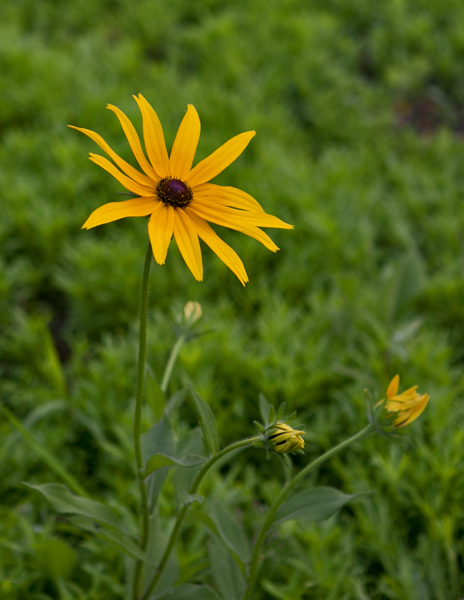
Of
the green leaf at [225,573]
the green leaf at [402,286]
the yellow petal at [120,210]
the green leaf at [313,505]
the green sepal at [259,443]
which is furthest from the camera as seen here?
the green leaf at [402,286]

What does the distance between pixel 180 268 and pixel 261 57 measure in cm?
212

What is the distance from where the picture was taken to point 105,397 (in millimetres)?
1891

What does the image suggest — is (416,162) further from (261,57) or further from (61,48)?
(61,48)

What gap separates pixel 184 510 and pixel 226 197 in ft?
1.93

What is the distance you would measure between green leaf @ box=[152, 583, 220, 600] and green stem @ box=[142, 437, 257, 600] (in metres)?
0.04

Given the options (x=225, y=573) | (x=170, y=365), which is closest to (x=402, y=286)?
(x=170, y=365)

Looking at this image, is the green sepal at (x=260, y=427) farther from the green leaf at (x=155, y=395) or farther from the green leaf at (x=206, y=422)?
the green leaf at (x=155, y=395)

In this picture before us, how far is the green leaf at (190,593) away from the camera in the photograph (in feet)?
3.77

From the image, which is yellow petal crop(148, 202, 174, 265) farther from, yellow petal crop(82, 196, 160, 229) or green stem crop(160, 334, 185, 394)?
green stem crop(160, 334, 185, 394)

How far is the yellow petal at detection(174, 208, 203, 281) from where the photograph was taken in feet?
2.74

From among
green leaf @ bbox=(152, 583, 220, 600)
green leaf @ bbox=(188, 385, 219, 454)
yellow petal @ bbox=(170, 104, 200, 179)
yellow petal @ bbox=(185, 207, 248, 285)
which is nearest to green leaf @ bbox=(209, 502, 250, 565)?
green leaf @ bbox=(152, 583, 220, 600)

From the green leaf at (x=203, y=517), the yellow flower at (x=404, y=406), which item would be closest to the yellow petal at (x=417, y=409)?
the yellow flower at (x=404, y=406)

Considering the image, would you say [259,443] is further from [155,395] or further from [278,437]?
[155,395]

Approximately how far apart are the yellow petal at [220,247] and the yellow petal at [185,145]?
0.27 ft
